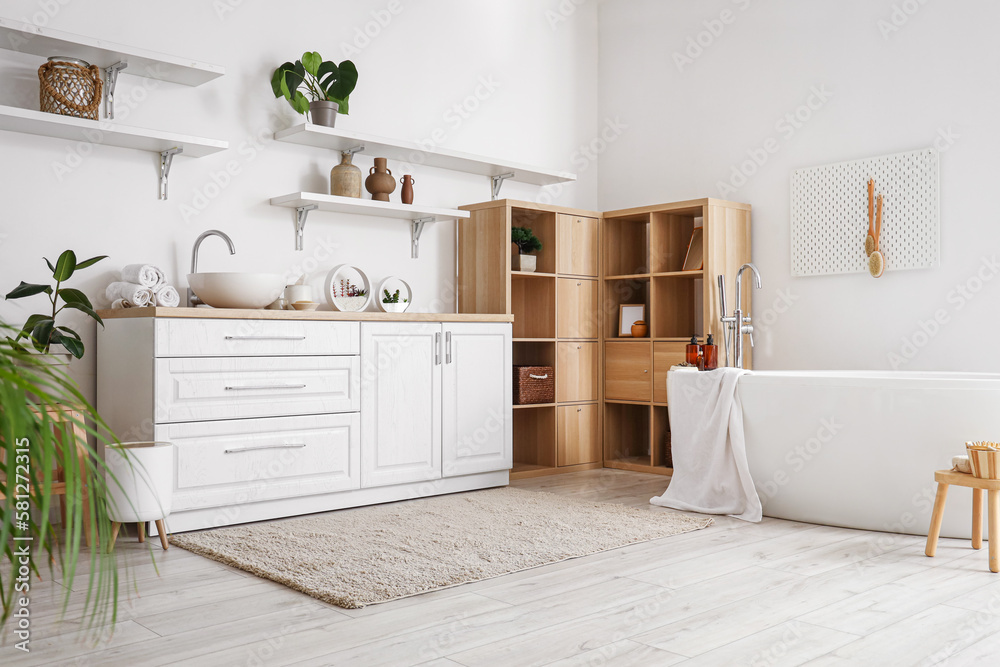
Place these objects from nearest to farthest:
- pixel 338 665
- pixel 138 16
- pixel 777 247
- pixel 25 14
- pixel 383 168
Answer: pixel 338 665
pixel 25 14
pixel 138 16
pixel 383 168
pixel 777 247

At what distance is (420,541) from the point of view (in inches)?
118

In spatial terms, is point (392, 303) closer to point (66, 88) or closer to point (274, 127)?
point (274, 127)

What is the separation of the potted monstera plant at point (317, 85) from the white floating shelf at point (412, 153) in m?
0.10

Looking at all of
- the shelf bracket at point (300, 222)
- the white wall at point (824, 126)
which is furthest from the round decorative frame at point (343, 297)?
the white wall at point (824, 126)

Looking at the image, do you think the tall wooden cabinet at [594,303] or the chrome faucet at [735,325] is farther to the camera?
the tall wooden cabinet at [594,303]

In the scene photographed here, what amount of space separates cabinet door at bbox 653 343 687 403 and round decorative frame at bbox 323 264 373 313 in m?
1.63

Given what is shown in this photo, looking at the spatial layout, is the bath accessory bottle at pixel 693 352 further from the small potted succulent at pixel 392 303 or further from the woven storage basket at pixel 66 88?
the woven storage basket at pixel 66 88

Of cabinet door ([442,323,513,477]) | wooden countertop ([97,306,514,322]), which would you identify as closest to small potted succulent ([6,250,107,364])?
wooden countertop ([97,306,514,322])

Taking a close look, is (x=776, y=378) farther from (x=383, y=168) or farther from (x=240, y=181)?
(x=240, y=181)

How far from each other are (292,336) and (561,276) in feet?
5.90

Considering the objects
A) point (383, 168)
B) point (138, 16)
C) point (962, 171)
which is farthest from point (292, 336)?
point (962, 171)

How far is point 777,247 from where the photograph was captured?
185 inches

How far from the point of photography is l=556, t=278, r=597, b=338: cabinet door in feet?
15.5

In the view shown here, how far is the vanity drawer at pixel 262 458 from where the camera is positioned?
3.13 meters
